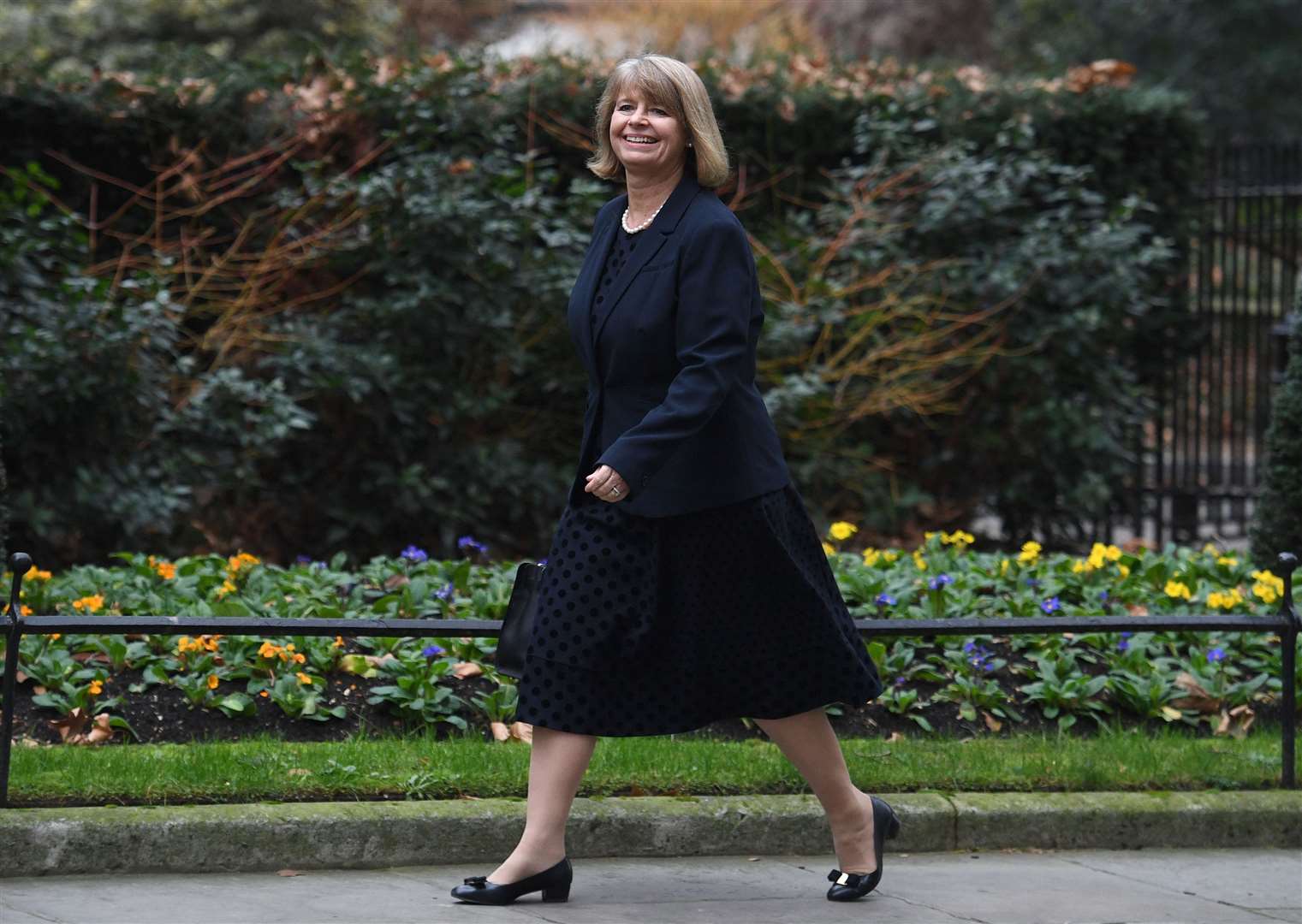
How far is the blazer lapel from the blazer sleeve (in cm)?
9

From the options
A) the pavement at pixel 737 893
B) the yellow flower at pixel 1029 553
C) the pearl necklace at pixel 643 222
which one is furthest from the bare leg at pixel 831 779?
the yellow flower at pixel 1029 553

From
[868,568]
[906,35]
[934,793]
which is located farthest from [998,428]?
[906,35]

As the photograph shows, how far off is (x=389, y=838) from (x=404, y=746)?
56cm

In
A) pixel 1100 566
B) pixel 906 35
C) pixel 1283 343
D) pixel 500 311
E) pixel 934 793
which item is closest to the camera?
pixel 934 793

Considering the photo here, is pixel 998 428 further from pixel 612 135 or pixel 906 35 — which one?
pixel 906 35

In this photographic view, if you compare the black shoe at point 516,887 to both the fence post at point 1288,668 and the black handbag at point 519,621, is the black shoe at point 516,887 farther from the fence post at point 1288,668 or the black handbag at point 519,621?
the fence post at point 1288,668

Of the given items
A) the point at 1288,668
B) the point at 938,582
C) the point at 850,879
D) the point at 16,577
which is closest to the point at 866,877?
the point at 850,879

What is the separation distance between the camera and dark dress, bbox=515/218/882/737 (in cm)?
392

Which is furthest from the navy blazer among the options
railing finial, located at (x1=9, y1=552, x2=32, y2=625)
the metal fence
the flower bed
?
the metal fence

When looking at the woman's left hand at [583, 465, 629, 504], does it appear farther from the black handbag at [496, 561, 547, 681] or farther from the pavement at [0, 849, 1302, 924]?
the pavement at [0, 849, 1302, 924]

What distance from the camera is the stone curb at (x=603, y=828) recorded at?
4219 millimetres

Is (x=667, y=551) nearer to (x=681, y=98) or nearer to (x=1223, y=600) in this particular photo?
(x=681, y=98)

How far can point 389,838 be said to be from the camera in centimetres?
437

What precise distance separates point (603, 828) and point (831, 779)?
71cm
